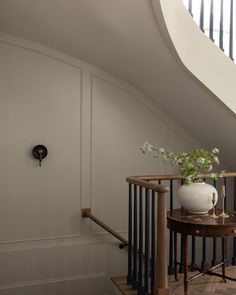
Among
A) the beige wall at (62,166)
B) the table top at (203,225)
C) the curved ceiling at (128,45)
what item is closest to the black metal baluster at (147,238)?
the table top at (203,225)

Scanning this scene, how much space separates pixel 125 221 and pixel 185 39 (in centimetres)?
212

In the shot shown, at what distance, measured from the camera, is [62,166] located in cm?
377

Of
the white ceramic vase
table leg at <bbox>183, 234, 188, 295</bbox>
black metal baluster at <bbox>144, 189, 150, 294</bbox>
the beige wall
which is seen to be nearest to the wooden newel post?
black metal baluster at <bbox>144, 189, 150, 294</bbox>

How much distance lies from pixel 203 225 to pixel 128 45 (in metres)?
1.71

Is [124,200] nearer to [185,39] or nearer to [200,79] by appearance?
[200,79]

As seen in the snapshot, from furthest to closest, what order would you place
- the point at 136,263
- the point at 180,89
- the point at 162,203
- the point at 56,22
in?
→ the point at 180,89, the point at 56,22, the point at 136,263, the point at 162,203

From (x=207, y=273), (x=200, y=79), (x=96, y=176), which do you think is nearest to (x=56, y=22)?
(x=200, y=79)

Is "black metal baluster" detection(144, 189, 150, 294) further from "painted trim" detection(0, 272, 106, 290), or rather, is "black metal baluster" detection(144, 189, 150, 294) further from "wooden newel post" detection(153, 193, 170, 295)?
"painted trim" detection(0, 272, 106, 290)

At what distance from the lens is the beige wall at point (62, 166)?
358 centimetres

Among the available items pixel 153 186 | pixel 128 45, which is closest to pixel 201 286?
pixel 153 186

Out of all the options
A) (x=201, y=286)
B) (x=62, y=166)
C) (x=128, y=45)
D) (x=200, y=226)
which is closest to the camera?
(x=200, y=226)

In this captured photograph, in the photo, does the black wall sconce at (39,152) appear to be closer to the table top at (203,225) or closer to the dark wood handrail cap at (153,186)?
the dark wood handrail cap at (153,186)

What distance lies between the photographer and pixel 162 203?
88.9 inches

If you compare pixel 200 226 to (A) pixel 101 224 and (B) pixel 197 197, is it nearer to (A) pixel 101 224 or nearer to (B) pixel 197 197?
(B) pixel 197 197
